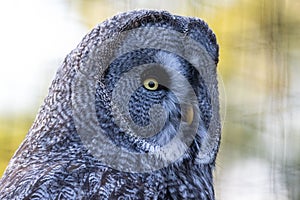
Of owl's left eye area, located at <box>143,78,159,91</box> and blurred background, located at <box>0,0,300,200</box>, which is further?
blurred background, located at <box>0,0,300,200</box>

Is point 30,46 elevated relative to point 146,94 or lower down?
elevated

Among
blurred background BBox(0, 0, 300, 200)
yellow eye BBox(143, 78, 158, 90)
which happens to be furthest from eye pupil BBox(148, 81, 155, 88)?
blurred background BBox(0, 0, 300, 200)

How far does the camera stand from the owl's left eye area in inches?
76.1

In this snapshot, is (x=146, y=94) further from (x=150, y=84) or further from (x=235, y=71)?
(x=235, y=71)

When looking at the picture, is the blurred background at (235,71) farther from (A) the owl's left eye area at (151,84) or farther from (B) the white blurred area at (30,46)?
(A) the owl's left eye area at (151,84)

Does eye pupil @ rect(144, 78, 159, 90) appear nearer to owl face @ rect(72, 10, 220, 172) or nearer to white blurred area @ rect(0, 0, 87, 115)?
owl face @ rect(72, 10, 220, 172)

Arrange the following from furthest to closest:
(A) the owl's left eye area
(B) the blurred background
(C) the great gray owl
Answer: (B) the blurred background
(A) the owl's left eye area
(C) the great gray owl

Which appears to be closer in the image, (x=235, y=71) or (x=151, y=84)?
(x=151, y=84)

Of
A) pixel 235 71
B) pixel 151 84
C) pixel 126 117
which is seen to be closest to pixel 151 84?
pixel 151 84

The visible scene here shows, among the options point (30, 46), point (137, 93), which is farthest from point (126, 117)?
point (30, 46)

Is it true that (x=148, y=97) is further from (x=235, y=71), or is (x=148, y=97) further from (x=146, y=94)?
(x=235, y=71)

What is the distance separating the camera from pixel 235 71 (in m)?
3.44

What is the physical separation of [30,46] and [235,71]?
984mm

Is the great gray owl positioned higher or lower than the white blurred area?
lower
